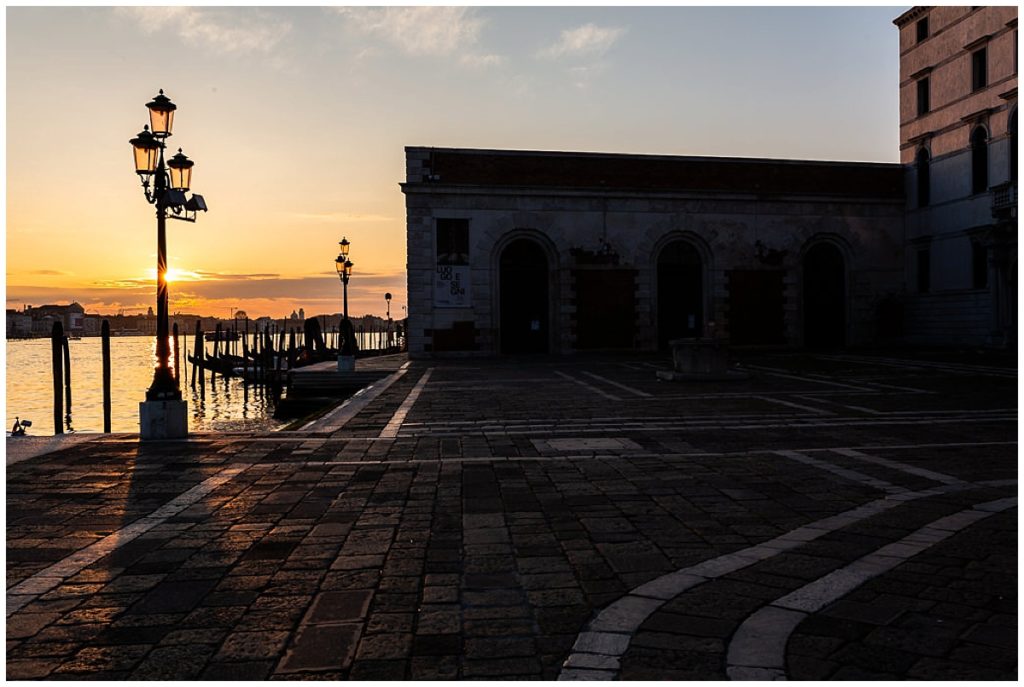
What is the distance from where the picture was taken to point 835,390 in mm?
15719

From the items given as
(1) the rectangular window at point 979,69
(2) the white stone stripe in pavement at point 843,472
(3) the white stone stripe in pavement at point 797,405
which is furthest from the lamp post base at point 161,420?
(1) the rectangular window at point 979,69

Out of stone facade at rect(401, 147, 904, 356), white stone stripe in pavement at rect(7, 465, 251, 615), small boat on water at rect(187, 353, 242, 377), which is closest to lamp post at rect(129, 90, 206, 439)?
white stone stripe in pavement at rect(7, 465, 251, 615)

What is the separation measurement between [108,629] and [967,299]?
32.7 metres

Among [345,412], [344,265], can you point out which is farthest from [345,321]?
[345,412]

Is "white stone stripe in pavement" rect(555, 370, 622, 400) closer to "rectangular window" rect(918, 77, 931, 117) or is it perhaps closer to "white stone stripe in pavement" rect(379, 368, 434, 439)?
"white stone stripe in pavement" rect(379, 368, 434, 439)

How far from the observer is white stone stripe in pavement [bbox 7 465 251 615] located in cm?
411

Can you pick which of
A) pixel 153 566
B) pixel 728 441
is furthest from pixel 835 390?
pixel 153 566

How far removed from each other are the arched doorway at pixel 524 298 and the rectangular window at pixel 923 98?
55.1 ft

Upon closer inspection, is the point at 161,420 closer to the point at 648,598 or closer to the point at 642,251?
the point at 648,598

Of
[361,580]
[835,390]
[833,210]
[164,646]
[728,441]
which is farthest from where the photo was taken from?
[833,210]

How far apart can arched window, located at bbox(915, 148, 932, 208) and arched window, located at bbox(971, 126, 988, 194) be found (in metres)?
2.71

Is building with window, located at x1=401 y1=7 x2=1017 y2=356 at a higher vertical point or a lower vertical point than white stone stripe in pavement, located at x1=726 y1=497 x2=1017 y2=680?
higher

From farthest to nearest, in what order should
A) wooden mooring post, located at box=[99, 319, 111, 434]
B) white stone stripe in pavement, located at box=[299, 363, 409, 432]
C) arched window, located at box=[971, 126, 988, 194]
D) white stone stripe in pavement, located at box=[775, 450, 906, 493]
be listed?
arched window, located at box=[971, 126, 988, 194] < wooden mooring post, located at box=[99, 319, 111, 434] < white stone stripe in pavement, located at box=[299, 363, 409, 432] < white stone stripe in pavement, located at box=[775, 450, 906, 493]

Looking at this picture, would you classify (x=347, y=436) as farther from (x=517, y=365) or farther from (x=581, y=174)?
(x=581, y=174)
